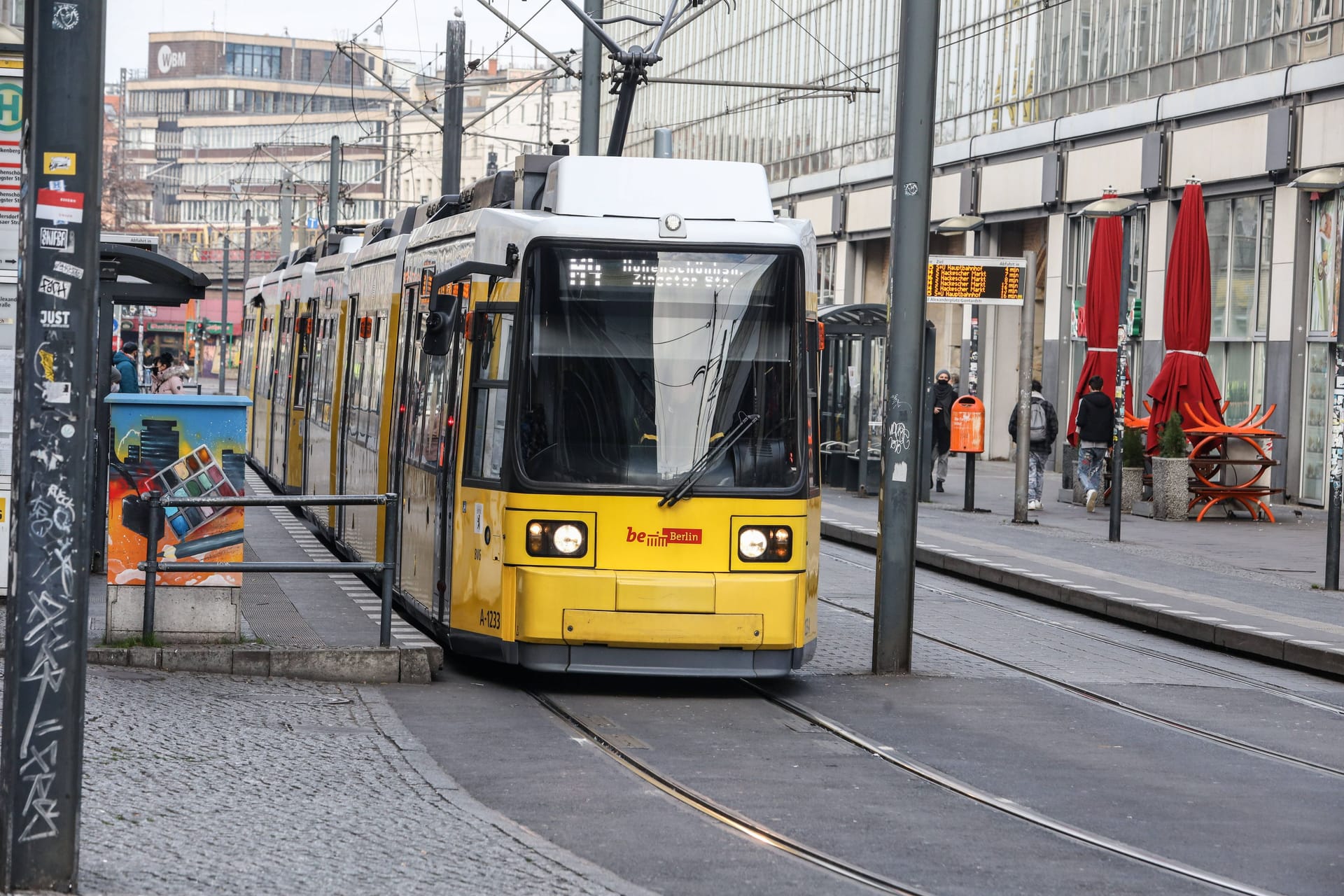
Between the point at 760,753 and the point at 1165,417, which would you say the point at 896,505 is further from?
the point at 1165,417

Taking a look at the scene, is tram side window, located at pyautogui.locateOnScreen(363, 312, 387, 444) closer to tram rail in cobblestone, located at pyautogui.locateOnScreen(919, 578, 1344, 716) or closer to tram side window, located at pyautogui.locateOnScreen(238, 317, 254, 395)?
tram rail in cobblestone, located at pyautogui.locateOnScreen(919, 578, 1344, 716)

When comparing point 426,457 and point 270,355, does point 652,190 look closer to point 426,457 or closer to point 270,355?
point 426,457

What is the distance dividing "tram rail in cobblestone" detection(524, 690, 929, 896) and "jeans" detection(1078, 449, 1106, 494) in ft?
59.6

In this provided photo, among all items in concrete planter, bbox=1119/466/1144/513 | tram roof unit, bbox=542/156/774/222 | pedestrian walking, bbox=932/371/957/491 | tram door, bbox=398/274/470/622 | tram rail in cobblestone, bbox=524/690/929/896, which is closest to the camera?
tram rail in cobblestone, bbox=524/690/929/896

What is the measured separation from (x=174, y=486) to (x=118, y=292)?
5.88m

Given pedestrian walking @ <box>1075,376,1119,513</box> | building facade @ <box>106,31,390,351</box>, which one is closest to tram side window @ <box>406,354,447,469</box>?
pedestrian walking @ <box>1075,376,1119,513</box>

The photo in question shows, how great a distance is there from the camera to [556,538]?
1056 centimetres

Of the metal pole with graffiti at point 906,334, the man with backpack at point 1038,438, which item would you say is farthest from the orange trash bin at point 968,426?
the metal pole with graffiti at point 906,334

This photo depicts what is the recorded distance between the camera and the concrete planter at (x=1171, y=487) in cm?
2522

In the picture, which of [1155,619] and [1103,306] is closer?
[1155,619]

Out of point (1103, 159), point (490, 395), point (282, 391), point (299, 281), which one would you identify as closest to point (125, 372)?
point (282, 391)

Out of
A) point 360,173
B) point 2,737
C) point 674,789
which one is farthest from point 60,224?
point 360,173

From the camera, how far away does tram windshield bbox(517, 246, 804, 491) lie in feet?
35.0

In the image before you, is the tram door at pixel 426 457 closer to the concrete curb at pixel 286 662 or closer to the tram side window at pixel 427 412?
the tram side window at pixel 427 412
